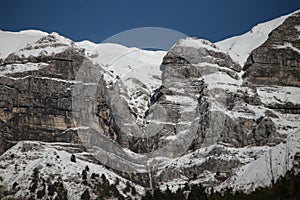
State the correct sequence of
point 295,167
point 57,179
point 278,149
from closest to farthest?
point 295,167 → point 278,149 → point 57,179

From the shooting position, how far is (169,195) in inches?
6791

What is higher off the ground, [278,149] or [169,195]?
[278,149]

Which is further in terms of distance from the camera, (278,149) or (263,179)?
(278,149)

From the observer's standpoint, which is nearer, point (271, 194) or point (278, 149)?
point (271, 194)

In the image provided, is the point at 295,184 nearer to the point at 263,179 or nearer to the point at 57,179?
the point at 263,179

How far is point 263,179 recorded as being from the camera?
137000 mm

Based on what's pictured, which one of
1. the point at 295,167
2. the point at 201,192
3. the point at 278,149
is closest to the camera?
the point at 295,167

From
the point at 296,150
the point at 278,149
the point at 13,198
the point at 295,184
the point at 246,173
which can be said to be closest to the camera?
the point at 295,184

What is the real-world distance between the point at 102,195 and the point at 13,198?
2819cm

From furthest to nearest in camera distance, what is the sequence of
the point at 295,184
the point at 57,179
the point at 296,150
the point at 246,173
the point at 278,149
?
the point at 57,179 < the point at 246,173 < the point at 278,149 < the point at 296,150 < the point at 295,184

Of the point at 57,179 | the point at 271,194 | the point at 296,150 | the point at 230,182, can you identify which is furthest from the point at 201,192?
the point at 271,194

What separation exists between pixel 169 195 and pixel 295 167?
6403 centimetres

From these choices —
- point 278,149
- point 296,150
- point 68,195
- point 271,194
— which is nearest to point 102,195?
point 68,195

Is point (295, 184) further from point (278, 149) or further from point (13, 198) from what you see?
point (13, 198)
